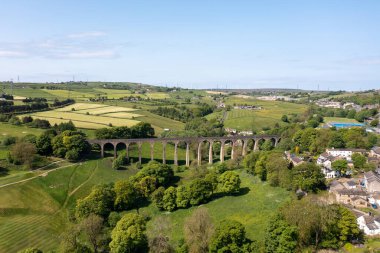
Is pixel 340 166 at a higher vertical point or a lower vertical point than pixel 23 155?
higher

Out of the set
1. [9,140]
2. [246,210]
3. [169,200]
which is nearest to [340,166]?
[246,210]

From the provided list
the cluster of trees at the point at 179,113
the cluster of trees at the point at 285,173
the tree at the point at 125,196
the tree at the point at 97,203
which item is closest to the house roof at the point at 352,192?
the cluster of trees at the point at 285,173

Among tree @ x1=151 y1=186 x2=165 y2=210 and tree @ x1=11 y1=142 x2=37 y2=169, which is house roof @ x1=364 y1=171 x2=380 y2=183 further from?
tree @ x1=11 y1=142 x2=37 y2=169

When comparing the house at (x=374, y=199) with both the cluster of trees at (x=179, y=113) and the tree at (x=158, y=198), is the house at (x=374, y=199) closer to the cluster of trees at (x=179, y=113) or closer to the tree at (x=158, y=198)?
the tree at (x=158, y=198)

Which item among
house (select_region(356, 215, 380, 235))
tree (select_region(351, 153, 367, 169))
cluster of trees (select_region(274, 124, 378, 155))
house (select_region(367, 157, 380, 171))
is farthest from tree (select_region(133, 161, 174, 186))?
house (select_region(367, 157, 380, 171))

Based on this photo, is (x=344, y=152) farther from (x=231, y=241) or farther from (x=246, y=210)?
(x=231, y=241)

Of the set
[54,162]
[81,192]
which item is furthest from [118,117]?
[81,192]

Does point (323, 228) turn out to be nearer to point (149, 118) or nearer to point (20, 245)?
point (20, 245)

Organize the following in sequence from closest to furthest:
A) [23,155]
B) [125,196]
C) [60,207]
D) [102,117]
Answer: [125,196]
[60,207]
[23,155]
[102,117]
